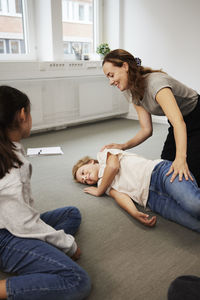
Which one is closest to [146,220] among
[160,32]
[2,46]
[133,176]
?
[133,176]

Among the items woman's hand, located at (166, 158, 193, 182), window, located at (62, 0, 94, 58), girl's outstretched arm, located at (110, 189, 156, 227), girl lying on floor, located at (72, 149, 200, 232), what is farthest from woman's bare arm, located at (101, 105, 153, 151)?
window, located at (62, 0, 94, 58)

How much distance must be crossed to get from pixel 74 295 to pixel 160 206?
73cm

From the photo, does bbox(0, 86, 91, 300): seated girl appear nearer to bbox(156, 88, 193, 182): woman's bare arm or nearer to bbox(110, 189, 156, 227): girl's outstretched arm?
bbox(110, 189, 156, 227): girl's outstretched arm

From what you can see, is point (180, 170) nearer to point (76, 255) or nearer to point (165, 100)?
point (165, 100)

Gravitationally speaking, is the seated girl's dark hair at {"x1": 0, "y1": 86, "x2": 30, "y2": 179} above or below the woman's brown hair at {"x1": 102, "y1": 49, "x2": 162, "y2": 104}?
below

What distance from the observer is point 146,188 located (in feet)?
5.10

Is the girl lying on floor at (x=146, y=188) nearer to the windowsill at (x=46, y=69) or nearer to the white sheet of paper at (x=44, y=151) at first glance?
the white sheet of paper at (x=44, y=151)

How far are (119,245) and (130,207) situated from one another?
0.86ft

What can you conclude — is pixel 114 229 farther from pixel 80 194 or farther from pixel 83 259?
pixel 80 194

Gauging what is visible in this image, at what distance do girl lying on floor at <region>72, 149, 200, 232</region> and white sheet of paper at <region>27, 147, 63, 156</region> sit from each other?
92cm

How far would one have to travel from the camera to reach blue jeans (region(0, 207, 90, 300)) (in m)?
0.92

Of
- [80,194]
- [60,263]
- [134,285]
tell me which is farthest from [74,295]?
[80,194]

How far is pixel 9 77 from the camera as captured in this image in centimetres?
306

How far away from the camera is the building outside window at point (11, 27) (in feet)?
11.0
